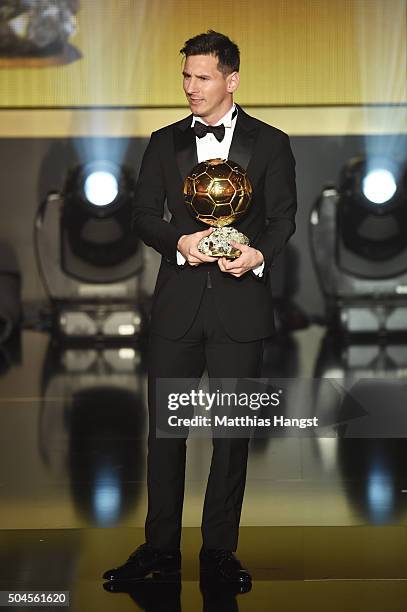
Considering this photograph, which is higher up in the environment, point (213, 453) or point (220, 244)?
point (220, 244)

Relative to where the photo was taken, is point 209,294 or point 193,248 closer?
point 193,248

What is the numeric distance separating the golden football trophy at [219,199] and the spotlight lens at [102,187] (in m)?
4.20

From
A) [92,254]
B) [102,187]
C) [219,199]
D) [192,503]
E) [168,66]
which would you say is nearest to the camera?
[219,199]

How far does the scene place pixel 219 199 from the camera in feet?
6.94

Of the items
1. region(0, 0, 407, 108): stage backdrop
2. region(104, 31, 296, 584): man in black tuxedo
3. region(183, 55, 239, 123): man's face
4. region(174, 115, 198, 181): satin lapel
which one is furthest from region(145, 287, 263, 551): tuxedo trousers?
region(0, 0, 407, 108): stage backdrop

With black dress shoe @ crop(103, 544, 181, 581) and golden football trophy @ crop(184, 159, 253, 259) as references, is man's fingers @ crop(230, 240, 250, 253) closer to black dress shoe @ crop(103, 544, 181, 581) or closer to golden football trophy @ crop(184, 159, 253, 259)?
golden football trophy @ crop(184, 159, 253, 259)

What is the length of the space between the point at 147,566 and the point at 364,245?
14.7 feet

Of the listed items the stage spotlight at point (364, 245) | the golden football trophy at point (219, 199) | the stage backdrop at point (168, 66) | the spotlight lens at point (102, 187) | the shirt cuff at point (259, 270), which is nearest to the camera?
the golden football trophy at point (219, 199)

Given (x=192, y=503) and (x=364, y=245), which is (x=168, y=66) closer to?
(x=364, y=245)

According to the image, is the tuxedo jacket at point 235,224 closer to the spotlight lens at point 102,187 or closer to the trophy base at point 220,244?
the trophy base at point 220,244

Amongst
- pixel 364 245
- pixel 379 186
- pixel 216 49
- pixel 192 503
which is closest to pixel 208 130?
pixel 216 49

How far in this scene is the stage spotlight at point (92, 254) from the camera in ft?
20.8

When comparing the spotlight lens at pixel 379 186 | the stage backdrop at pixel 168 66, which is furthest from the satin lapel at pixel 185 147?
the spotlight lens at pixel 379 186

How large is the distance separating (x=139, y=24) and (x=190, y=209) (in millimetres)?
4121
